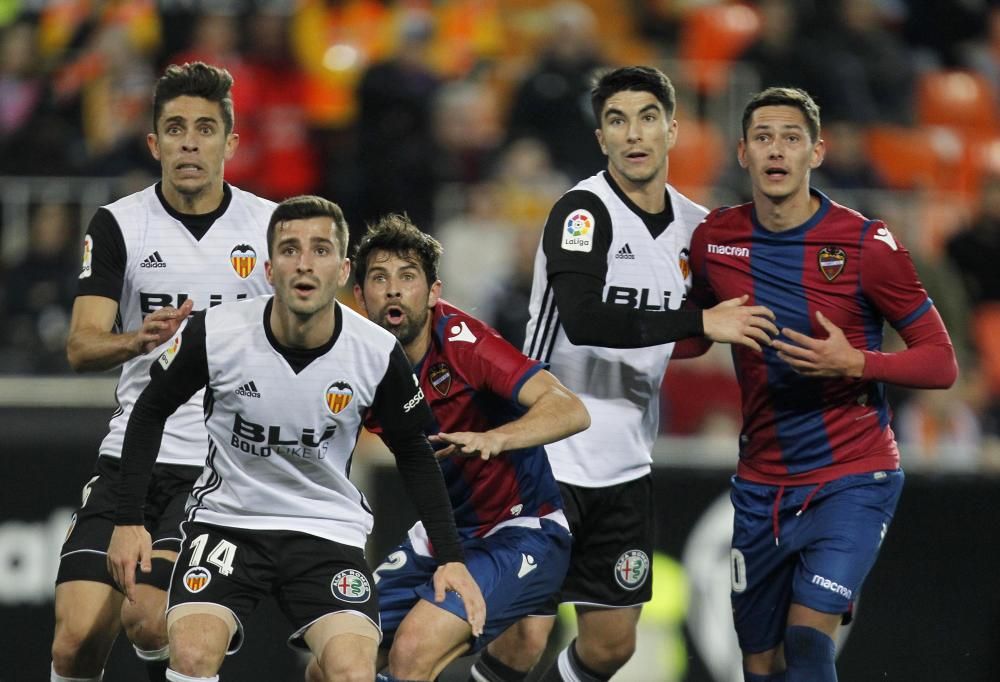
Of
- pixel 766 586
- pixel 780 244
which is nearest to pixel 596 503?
pixel 766 586

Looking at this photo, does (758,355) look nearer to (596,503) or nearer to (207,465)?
(596,503)

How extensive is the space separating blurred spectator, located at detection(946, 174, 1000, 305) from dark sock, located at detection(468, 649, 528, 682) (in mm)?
5401

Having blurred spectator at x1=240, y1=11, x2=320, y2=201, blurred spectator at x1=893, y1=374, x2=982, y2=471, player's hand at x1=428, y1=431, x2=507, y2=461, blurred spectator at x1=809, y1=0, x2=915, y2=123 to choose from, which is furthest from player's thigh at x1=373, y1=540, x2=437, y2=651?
blurred spectator at x1=809, y1=0, x2=915, y2=123

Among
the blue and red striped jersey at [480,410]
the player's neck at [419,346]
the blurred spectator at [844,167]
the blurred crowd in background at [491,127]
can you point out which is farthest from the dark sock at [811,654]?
the blurred spectator at [844,167]

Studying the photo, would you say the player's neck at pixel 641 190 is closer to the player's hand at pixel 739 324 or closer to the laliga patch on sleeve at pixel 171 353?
the player's hand at pixel 739 324

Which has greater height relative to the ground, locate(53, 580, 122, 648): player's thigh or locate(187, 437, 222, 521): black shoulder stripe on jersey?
locate(187, 437, 222, 521): black shoulder stripe on jersey

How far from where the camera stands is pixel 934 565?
7949 millimetres

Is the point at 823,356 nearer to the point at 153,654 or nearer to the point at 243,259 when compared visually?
the point at 243,259

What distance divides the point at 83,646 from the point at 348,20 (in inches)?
299

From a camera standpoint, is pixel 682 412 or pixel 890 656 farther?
pixel 682 412

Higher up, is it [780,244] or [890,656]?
[780,244]

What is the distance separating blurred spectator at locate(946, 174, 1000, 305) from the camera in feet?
34.0

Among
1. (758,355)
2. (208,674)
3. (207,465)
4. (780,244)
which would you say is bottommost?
(208,674)

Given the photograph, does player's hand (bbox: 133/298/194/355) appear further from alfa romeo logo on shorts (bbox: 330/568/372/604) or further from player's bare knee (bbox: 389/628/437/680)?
player's bare knee (bbox: 389/628/437/680)
